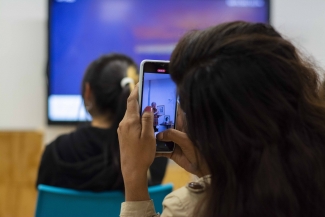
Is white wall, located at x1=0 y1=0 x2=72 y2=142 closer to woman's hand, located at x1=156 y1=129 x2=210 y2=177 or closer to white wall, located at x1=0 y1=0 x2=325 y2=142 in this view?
white wall, located at x1=0 y1=0 x2=325 y2=142

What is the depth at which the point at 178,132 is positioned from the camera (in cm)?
86

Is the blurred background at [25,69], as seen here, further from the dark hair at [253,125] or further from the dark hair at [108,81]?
the dark hair at [253,125]

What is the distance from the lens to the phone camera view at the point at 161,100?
84 centimetres

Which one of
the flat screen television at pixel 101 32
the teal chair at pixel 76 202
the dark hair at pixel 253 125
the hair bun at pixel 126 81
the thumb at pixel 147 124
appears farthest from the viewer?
the flat screen television at pixel 101 32

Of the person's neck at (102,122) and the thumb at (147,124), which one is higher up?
the thumb at (147,124)

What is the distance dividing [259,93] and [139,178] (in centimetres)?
28

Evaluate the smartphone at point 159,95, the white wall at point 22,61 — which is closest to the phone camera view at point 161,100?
the smartphone at point 159,95

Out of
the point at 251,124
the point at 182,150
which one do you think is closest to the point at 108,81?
the point at 182,150

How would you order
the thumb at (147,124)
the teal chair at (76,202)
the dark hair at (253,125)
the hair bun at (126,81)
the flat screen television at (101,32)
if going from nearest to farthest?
the dark hair at (253,125) < the thumb at (147,124) < the teal chair at (76,202) < the hair bun at (126,81) < the flat screen television at (101,32)

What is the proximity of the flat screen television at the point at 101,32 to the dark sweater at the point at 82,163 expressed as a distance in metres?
0.91

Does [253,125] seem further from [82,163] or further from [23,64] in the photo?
[23,64]

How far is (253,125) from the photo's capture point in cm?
58

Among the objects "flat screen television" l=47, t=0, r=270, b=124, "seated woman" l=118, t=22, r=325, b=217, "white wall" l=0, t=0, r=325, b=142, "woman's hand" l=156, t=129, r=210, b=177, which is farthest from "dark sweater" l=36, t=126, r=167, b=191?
"white wall" l=0, t=0, r=325, b=142

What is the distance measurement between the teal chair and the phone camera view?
472 millimetres
